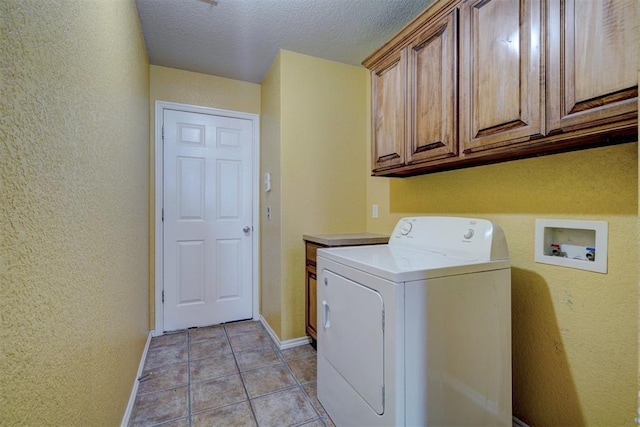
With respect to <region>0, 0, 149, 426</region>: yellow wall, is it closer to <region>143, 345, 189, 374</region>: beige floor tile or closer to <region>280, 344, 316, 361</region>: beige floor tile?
<region>143, 345, 189, 374</region>: beige floor tile

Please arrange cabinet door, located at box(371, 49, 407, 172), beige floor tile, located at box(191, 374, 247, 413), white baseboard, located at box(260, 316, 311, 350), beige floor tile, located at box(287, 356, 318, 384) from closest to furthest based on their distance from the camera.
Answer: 1. beige floor tile, located at box(191, 374, 247, 413)
2. cabinet door, located at box(371, 49, 407, 172)
3. beige floor tile, located at box(287, 356, 318, 384)
4. white baseboard, located at box(260, 316, 311, 350)

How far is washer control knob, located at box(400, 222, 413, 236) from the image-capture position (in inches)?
72.2

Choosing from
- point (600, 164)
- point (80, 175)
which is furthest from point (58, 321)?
point (600, 164)

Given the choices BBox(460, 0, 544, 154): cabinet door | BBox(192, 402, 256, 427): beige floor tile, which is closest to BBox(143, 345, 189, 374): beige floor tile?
BBox(192, 402, 256, 427): beige floor tile

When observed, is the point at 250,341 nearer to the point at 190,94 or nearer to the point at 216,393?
the point at 216,393

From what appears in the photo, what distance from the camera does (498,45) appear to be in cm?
126

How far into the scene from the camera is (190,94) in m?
2.75

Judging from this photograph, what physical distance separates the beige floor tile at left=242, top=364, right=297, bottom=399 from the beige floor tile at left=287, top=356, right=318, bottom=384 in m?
0.05

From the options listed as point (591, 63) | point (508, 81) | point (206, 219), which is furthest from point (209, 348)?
point (591, 63)

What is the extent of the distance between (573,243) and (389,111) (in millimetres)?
1231

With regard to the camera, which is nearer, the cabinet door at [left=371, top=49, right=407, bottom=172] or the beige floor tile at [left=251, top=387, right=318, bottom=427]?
the beige floor tile at [left=251, top=387, right=318, bottom=427]

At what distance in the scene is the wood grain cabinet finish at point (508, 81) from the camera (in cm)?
94

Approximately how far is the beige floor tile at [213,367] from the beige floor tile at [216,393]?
6 centimetres

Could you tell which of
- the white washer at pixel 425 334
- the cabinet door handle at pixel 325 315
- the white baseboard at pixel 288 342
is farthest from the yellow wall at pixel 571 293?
the white baseboard at pixel 288 342
